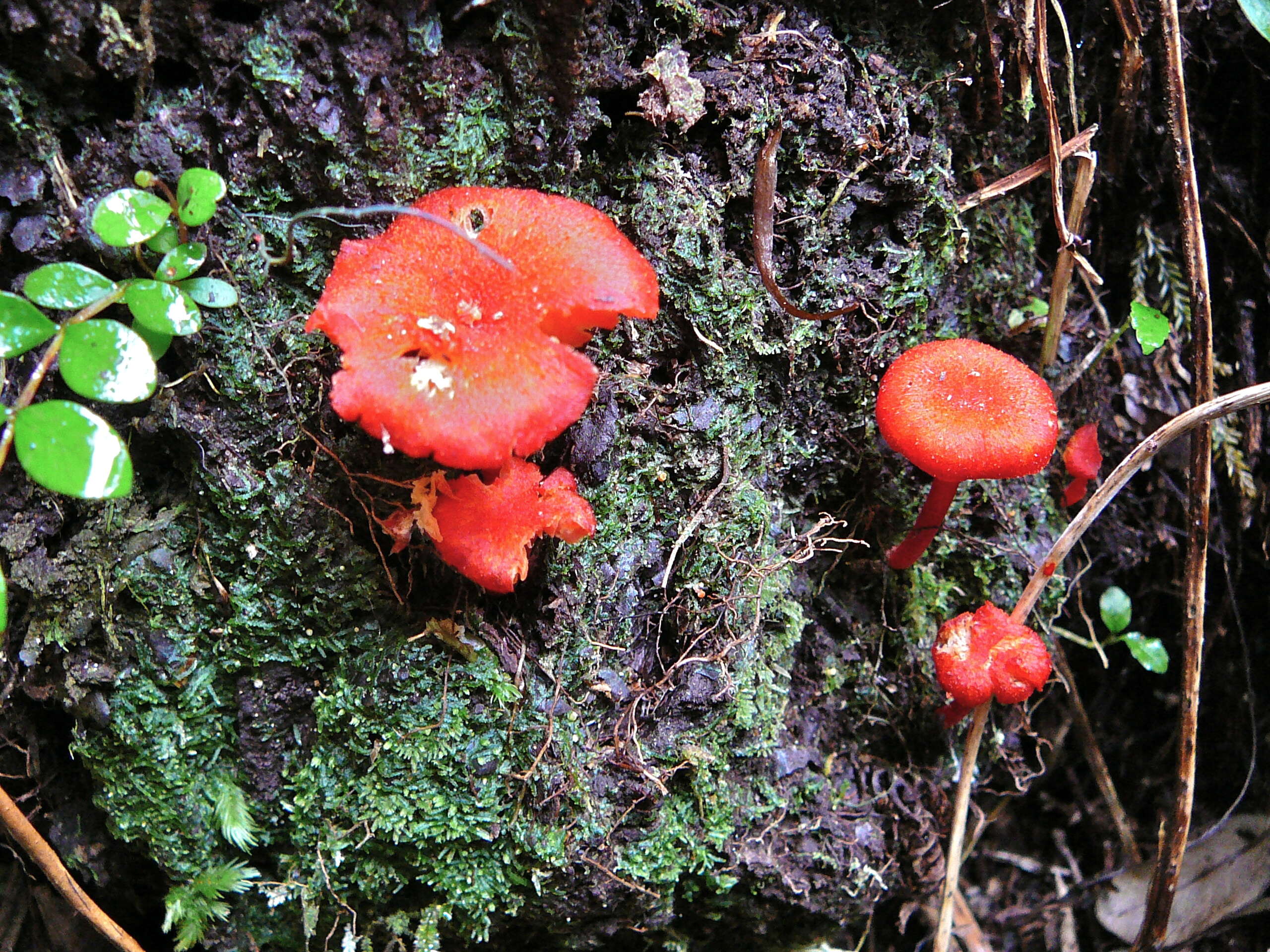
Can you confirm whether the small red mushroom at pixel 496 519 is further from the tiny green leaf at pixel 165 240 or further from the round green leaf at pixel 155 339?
the tiny green leaf at pixel 165 240

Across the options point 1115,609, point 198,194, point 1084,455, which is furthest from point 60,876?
point 1115,609

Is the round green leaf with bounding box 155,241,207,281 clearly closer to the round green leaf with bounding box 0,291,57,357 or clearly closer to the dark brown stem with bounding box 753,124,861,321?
the round green leaf with bounding box 0,291,57,357

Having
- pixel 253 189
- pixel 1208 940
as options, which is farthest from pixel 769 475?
pixel 1208 940

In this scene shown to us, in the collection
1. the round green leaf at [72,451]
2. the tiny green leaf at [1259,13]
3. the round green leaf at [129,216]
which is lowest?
the round green leaf at [72,451]

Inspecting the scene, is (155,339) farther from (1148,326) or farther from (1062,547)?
(1148,326)

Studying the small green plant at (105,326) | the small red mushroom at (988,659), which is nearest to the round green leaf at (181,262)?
the small green plant at (105,326)

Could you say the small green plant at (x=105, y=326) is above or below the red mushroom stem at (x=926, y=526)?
above
